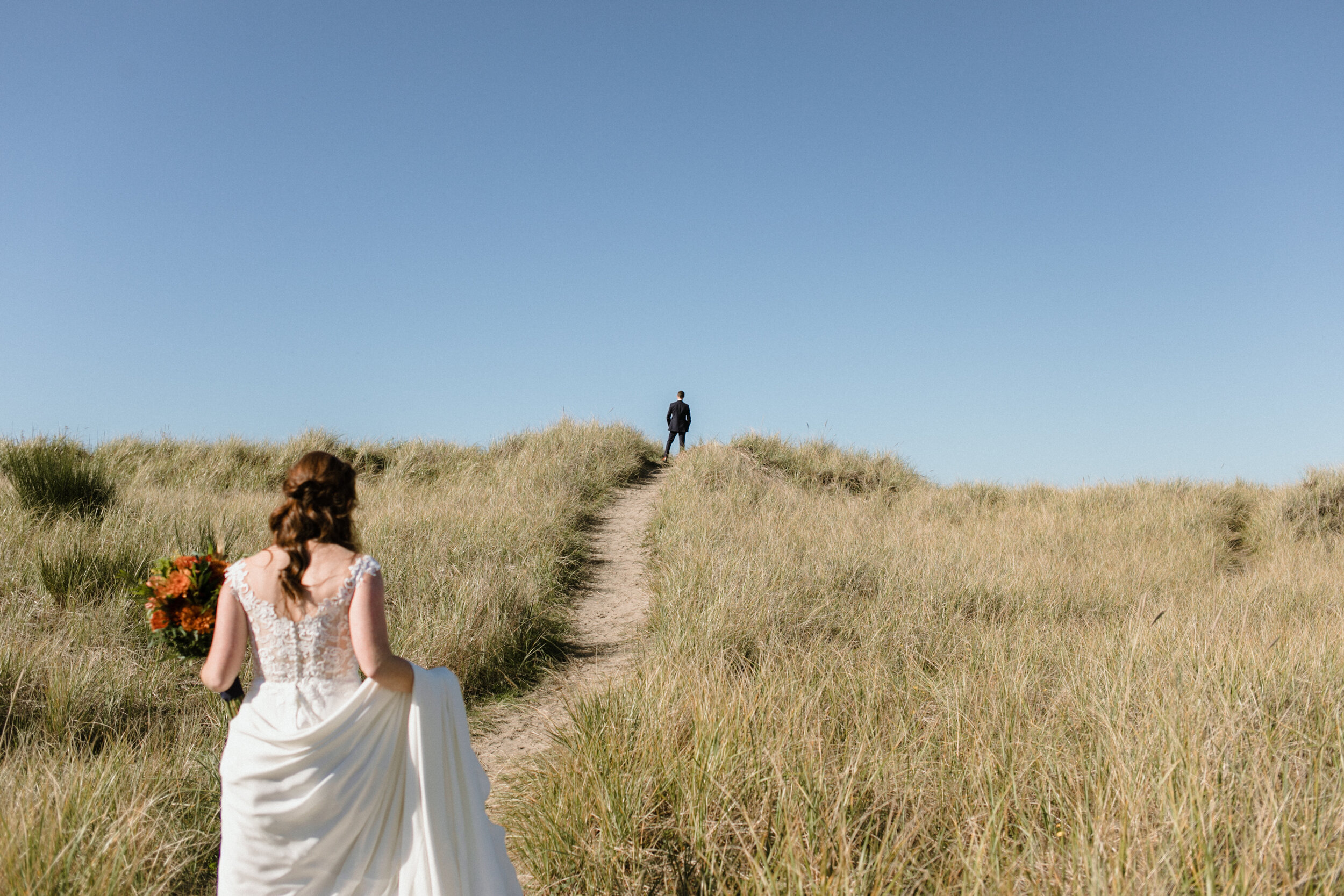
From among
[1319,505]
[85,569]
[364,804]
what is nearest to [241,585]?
[364,804]

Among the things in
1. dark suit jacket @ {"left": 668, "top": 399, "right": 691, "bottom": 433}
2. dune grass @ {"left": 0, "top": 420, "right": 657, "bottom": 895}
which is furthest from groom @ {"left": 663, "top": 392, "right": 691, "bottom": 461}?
dune grass @ {"left": 0, "top": 420, "right": 657, "bottom": 895}

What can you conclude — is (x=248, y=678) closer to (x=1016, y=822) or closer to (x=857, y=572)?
(x=1016, y=822)

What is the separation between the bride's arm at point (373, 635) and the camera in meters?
2.52

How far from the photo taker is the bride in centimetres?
257

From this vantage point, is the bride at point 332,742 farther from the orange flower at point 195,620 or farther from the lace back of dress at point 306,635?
the orange flower at point 195,620

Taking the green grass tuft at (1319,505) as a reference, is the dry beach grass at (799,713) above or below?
below

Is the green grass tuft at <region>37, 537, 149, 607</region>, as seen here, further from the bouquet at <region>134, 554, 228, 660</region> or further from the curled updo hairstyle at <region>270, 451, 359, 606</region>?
the curled updo hairstyle at <region>270, 451, 359, 606</region>

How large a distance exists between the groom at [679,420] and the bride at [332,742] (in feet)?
55.8

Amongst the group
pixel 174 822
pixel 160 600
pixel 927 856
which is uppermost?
pixel 160 600

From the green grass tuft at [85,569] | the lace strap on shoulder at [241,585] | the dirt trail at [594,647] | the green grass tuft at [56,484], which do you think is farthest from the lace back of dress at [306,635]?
the green grass tuft at [56,484]

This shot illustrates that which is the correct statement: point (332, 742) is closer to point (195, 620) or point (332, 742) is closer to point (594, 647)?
point (195, 620)

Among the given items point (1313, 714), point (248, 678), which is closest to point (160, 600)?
point (248, 678)

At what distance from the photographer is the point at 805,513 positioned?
11.8m

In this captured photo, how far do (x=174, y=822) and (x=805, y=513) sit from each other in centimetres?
956
